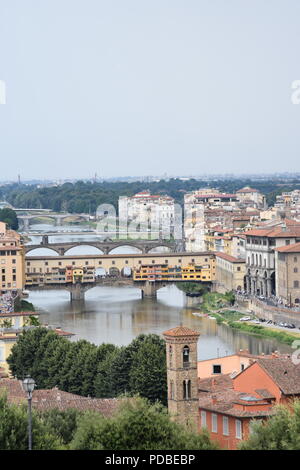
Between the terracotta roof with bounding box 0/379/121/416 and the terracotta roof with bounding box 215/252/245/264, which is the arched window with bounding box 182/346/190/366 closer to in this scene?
the terracotta roof with bounding box 0/379/121/416

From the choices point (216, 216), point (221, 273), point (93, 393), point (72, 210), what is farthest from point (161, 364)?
point (72, 210)

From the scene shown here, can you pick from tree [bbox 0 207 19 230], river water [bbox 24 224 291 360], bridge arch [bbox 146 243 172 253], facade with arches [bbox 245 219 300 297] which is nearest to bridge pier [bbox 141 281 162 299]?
river water [bbox 24 224 291 360]

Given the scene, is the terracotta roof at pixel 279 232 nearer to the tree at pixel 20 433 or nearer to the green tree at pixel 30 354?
the green tree at pixel 30 354

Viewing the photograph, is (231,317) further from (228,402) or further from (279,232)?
(228,402)

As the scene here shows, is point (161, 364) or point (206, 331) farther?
point (206, 331)

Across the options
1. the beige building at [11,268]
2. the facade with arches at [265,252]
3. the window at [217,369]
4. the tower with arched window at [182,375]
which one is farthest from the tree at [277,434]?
the beige building at [11,268]
